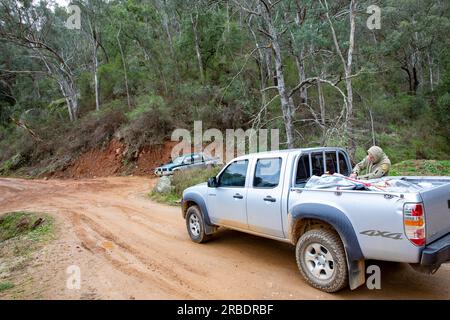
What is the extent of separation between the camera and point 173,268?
5.06 meters

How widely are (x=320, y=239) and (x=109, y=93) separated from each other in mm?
33596

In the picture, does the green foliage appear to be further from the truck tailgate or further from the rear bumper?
the rear bumper

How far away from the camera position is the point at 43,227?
866 cm

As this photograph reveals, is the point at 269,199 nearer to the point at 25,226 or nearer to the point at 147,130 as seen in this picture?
the point at 25,226

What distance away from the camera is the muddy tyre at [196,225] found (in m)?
6.24

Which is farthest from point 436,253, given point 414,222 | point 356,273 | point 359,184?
point 359,184

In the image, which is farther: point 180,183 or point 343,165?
point 180,183

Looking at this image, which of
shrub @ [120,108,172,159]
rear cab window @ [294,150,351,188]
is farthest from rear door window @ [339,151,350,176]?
shrub @ [120,108,172,159]

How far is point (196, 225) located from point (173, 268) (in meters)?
1.47

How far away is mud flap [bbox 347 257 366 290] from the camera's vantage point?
371 centimetres

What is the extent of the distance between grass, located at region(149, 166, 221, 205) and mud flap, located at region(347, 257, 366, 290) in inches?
323

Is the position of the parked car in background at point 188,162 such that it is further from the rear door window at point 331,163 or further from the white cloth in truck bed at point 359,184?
the white cloth in truck bed at point 359,184
